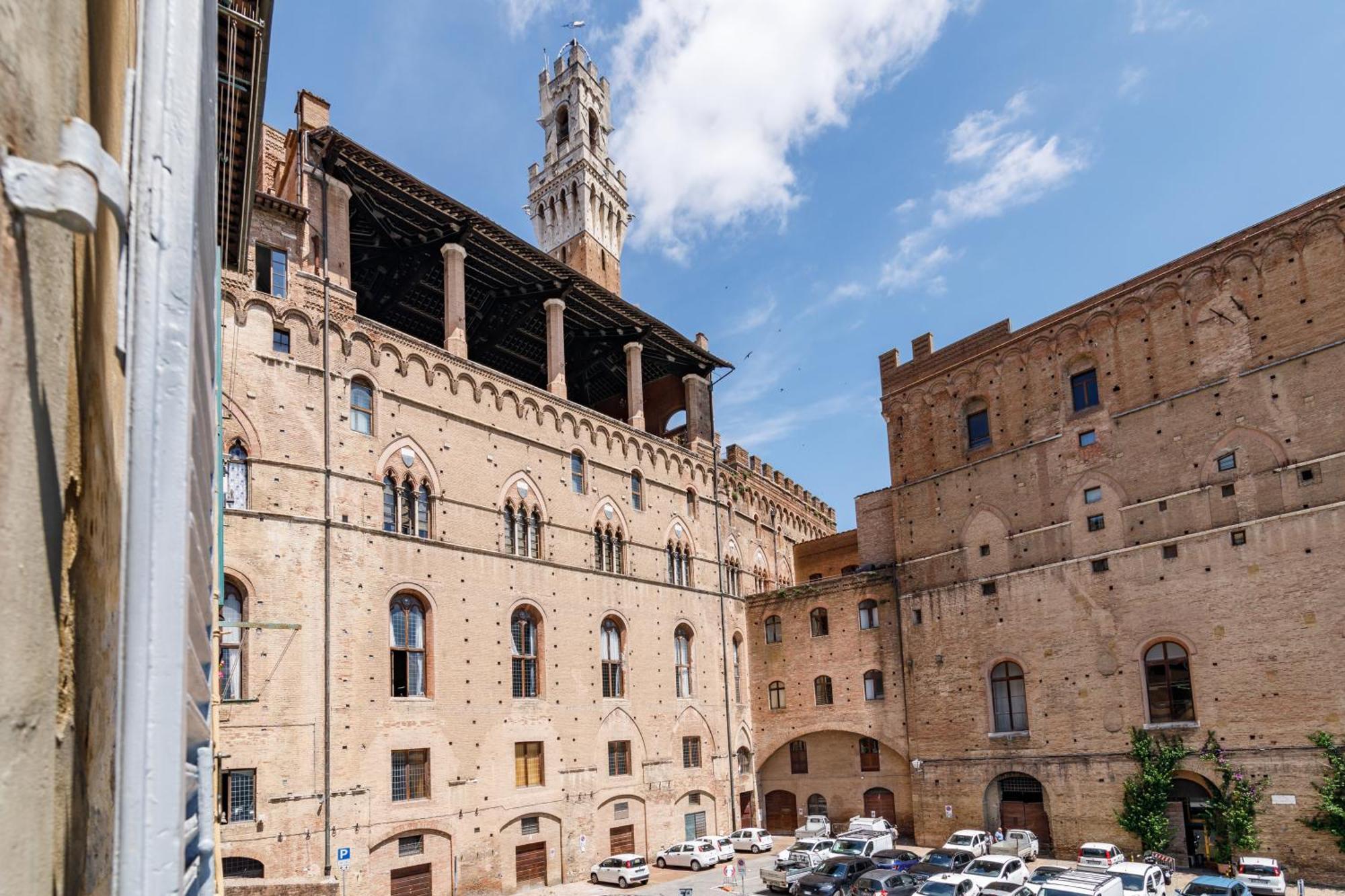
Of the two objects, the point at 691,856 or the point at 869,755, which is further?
the point at 869,755

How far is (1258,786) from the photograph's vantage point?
27312 mm

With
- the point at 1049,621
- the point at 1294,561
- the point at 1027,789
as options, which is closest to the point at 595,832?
the point at 1027,789

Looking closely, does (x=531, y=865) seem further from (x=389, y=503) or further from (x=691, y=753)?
(x=389, y=503)

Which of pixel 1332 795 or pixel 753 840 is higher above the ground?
pixel 1332 795

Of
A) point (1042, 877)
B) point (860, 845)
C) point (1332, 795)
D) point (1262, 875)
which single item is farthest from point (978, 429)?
point (1042, 877)

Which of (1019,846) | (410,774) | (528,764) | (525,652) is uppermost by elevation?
(525,652)

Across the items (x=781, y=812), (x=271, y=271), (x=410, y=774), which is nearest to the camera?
(x=271, y=271)

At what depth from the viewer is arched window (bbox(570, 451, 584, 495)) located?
33844 mm

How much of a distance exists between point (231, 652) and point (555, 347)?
16063 millimetres

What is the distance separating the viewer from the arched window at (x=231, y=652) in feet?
73.6

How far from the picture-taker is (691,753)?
121 feet

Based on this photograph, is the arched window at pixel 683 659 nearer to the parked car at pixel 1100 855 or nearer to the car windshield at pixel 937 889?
the car windshield at pixel 937 889

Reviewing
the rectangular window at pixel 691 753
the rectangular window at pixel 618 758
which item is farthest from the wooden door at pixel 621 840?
the rectangular window at pixel 691 753

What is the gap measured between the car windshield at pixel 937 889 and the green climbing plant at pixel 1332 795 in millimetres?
11604
